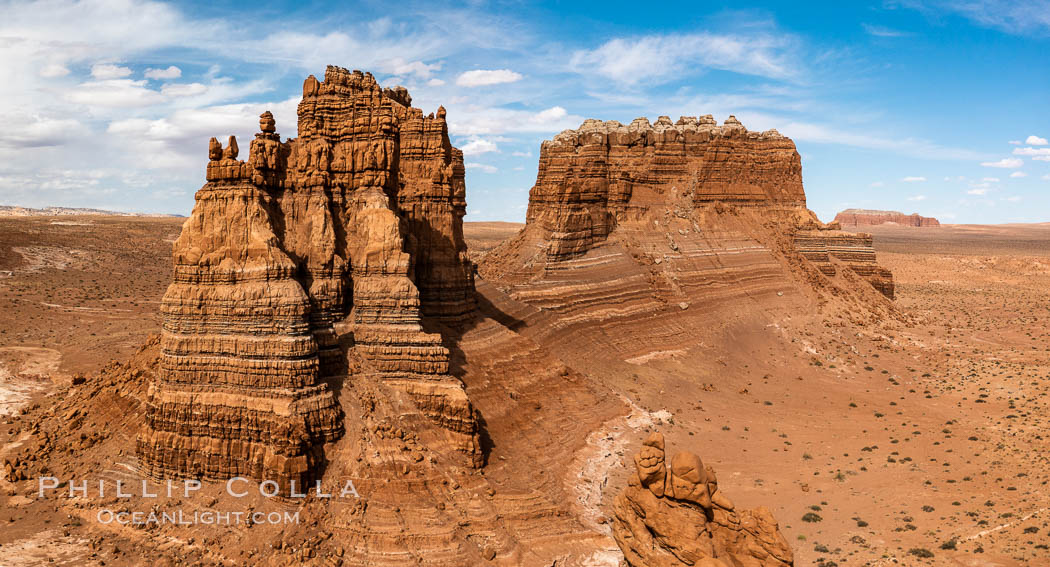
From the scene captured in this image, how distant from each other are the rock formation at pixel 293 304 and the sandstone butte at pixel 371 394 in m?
0.07

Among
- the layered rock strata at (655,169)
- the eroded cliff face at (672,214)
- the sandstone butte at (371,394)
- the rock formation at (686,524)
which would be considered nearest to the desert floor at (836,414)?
the sandstone butte at (371,394)

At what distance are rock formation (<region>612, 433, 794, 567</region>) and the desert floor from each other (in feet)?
Answer: 24.5

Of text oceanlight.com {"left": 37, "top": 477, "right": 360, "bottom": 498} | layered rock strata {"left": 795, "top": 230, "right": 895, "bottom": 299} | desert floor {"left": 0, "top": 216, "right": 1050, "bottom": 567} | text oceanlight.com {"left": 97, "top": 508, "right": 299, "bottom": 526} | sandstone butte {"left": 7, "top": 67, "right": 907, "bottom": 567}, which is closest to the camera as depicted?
sandstone butte {"left": 7, "top": 67, "right": 907, "bottom": 567}

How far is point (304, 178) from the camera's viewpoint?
2486 cm

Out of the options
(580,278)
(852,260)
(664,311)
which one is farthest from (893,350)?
(580,278)

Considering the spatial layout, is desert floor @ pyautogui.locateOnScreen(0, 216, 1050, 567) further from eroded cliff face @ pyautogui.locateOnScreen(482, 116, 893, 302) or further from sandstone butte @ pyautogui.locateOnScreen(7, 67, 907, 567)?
eroded cliff face @ pyautogui.locateOnScreen(482, 116, 893, 302)

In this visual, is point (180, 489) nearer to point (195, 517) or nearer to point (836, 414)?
point (195, 517)

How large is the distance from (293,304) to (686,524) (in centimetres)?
1366

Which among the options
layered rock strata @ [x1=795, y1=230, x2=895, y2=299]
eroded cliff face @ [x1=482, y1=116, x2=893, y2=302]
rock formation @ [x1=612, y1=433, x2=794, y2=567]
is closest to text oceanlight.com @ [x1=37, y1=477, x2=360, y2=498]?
rock formation @ [x1=612, y1=433, x2=794, y2=567]

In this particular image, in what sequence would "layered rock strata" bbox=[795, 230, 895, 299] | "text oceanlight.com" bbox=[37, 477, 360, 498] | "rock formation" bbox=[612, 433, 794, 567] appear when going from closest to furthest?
"rock formation" bbox=[612, 433, 794, 567], "text oceanlight.com" bbox=[37, 477, 360, 498], "layered rock strata" bbox=[795, 230, 895, 299]

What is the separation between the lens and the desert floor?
69.0 ft

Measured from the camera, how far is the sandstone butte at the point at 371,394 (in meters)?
18.4

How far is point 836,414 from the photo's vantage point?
36094 millimetres

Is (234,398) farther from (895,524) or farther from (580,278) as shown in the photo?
(580,278)
